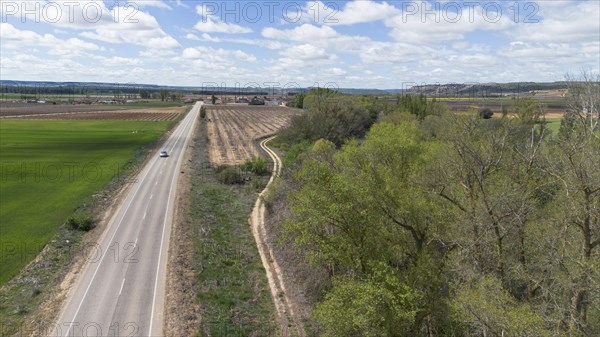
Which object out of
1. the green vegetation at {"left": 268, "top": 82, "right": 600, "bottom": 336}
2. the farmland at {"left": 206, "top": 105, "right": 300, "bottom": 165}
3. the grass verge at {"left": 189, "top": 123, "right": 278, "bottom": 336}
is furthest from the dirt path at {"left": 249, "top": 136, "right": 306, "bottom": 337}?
the farmland at {"left": 206, "top": 105, "right": 300, "bottom": 165}

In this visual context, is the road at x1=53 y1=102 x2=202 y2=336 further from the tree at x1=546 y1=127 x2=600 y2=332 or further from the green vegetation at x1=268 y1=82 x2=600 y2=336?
the tree at x1=546 y1=127 x2=600 y2=332

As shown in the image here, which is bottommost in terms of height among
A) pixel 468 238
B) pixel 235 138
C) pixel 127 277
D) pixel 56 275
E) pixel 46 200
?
pixel 56 275

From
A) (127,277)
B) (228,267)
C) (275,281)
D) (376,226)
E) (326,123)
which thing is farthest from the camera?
(326,123)

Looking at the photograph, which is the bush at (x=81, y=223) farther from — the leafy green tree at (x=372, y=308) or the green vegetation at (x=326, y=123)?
the green vegetation at (x=326, y=123)

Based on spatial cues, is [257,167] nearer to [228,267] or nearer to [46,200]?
[46,200]

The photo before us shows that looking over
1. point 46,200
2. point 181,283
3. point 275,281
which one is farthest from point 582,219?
point 46,200

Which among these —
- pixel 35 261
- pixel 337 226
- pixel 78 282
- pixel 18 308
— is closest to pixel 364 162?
pixel 337 226

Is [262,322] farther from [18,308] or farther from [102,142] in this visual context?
[102,142]
